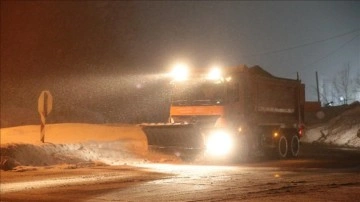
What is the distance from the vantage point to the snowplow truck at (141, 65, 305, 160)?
23703 mm

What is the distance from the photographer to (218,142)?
23641mm

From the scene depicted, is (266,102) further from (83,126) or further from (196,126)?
(83,126)

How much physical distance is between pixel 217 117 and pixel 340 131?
26192 millimetres

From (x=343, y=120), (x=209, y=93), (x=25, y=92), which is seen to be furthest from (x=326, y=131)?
(x=25, y=92)

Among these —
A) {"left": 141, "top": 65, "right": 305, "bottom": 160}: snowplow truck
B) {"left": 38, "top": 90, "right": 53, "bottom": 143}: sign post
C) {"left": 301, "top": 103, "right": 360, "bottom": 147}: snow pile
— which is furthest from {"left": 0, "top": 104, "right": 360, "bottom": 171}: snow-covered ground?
{"left": 301, "top": 103, "right": 360, "bottom": 147}: snow pile

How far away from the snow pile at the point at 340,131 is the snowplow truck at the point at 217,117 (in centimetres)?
1874

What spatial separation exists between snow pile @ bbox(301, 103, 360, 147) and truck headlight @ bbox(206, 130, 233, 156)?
2095 centimetres

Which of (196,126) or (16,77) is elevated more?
(16,77)

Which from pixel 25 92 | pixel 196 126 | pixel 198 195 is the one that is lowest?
pixel 198 195

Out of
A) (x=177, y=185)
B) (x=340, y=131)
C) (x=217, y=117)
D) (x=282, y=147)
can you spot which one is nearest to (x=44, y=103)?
(x=217, y=117)

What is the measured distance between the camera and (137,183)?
15.7 m

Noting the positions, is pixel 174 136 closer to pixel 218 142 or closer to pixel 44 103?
pixel 218 142

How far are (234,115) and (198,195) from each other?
38.5 feet

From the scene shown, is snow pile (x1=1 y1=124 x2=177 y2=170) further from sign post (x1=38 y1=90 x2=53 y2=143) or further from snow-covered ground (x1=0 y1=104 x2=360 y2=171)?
sign post (x1=38 y1=90 x2=53 y2=143)
